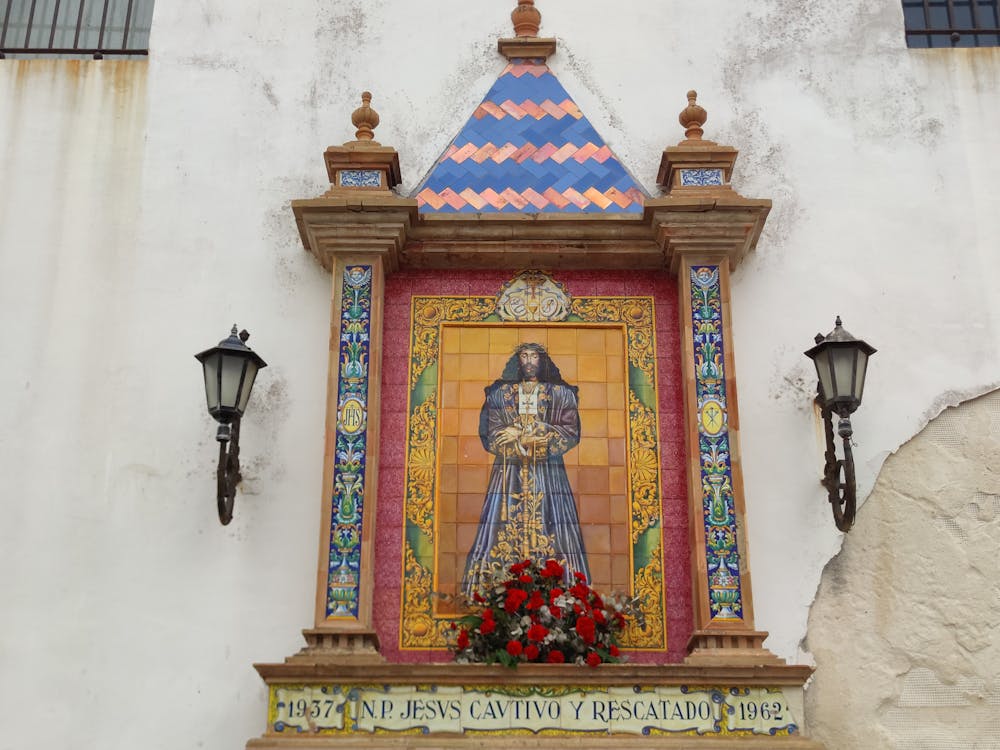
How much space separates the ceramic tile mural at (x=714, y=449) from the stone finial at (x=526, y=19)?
6.88ft

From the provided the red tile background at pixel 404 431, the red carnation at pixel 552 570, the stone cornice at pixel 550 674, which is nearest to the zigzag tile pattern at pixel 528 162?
the red tile background at pixel 404 431

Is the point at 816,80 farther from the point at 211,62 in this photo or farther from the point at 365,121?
the point at 211,62

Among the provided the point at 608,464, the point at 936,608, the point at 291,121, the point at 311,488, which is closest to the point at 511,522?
the point at 608,464

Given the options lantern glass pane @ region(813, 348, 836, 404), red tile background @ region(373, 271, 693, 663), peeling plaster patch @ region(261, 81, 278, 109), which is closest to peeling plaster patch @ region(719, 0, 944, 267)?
red tile background @ region(373, 271, 693, 663)

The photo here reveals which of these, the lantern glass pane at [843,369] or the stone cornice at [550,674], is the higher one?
the lantern glass pane at [843,369]


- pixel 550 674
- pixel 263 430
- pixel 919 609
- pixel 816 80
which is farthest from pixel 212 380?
pixel 816 80

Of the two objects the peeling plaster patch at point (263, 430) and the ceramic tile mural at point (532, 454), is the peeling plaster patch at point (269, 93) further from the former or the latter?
the peeling plaster patch at point (263, 430)

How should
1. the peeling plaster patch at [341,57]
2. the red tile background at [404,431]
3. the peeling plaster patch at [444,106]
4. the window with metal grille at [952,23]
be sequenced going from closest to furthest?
the red tile background at [404,431] < the peeling plaster patch at [444,106] < the peeling plaster patch at [341,57] < the window with metal grille at [952,23]

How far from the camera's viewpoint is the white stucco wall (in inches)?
293

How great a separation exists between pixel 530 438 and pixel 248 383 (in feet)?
5.15

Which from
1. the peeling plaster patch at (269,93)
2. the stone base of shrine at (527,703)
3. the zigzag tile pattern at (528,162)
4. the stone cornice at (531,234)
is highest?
the peeling plaster patch at (269,93)

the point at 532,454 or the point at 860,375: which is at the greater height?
the point at 860,375

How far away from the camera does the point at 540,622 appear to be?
6.97m

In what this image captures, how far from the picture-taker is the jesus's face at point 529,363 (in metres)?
7.88
